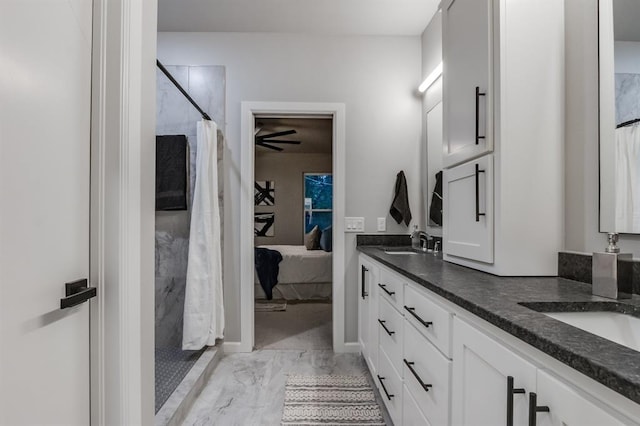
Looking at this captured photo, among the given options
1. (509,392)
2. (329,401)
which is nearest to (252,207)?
(329,401)

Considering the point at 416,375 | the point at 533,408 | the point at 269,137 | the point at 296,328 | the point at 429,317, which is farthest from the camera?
the point at 269,137

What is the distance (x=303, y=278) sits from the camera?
4270 mm

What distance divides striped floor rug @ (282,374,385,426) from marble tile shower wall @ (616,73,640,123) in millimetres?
1817

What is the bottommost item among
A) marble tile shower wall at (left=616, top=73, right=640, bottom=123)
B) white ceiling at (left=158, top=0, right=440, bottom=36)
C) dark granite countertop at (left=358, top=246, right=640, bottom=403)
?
dark granite countertop at (left=358, top=246, right=640, bottom=403)

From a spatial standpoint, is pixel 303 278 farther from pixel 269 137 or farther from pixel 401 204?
pixel 269 137

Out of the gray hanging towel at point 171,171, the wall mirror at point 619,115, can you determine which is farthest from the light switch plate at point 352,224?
the wall mirror at point 619,115

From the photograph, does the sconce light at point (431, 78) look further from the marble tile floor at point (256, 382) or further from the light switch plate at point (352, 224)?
the marble tile floor at point (256, 382)

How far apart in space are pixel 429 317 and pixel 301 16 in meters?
2.43

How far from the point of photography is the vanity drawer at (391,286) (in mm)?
1489

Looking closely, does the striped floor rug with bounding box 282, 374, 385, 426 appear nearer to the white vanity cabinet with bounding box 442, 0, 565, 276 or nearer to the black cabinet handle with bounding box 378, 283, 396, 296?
the black cabinet handle with bounding box 378, 283, 396, 296

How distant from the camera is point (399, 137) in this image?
279 cm

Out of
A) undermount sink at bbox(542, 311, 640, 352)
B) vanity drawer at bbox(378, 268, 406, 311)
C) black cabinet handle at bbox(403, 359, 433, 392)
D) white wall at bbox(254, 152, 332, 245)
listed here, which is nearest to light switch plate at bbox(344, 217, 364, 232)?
vanity drawer at bbox(378, 268, 406, 311)

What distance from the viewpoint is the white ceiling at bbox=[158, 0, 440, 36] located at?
2.37m

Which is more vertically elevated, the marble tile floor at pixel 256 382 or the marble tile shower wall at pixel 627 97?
the marble tile shower wall at pixel 627 97
